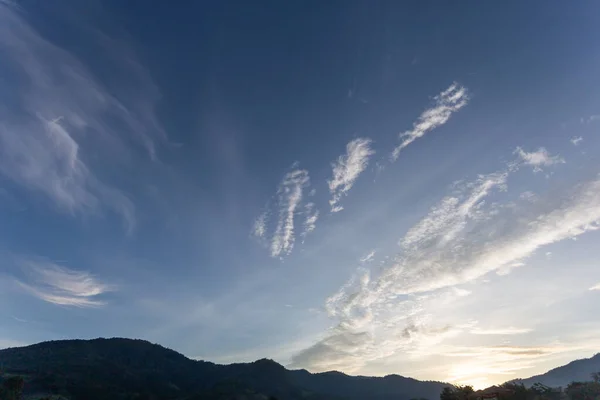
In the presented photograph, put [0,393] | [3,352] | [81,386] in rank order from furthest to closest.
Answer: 1. [3,352]
2. [81,386]
3. [0,393]

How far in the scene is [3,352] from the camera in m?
172

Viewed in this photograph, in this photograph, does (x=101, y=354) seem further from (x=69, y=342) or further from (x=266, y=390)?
(x=266, y=390)

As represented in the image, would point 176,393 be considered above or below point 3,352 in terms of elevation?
below

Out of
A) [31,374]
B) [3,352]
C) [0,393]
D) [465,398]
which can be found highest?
[3,352]

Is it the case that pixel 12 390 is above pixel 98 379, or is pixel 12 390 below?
below

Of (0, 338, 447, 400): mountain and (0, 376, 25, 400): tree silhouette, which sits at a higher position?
(0, 338, 447, 400): mountain

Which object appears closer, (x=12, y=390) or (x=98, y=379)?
(x=12, y=390)

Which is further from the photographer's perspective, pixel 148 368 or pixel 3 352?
pixel 148 368

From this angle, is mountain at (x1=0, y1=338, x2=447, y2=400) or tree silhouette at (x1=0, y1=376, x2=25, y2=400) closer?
tree silhouette at (x1=0, y1=376, x2=25, y2=400)

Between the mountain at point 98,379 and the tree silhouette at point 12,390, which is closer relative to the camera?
the tree silhouette at point 12,390

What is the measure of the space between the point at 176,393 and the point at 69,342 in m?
81.5

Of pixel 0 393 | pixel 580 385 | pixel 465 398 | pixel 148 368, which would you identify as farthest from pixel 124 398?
pixel 580 385

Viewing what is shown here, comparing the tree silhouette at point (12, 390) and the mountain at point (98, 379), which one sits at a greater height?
the mountain at point (98, 379)

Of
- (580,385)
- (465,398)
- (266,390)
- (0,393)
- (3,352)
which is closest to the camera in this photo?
(465,398)
